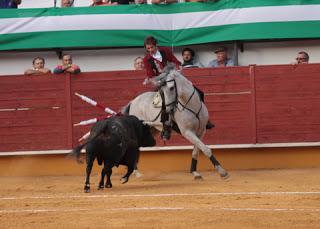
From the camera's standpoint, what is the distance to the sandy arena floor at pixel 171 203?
24.4 ft

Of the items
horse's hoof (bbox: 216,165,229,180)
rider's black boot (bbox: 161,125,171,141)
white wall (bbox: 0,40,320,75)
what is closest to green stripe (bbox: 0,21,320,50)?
white wall (bbox: 0,40,320,75)

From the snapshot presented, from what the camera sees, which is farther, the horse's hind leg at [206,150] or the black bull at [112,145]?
the horse's hind leg at [206,150]

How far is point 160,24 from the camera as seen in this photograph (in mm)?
13930

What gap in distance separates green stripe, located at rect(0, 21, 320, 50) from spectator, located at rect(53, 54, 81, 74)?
2.24 feet

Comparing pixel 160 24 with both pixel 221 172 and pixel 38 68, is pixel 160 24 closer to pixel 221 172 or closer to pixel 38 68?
pixel 38 68

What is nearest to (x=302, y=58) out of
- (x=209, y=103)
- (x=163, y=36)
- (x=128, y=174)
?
(x=209, y=103)

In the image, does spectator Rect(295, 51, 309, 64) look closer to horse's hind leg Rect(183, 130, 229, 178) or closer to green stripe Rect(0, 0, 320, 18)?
green stripe Rect(0, 0, 320, 18)

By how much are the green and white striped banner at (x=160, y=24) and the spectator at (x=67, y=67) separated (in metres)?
0.68

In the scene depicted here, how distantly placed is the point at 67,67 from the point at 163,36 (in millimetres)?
1534

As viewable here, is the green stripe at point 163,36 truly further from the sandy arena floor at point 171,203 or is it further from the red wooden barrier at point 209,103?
the sandy arena floor at point 171,203

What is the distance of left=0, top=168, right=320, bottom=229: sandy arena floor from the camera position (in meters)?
7.43

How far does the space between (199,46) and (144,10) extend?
Result: 38.3 inches

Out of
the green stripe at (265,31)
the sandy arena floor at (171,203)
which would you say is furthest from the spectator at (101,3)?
the sandy arena floor at (171,203)

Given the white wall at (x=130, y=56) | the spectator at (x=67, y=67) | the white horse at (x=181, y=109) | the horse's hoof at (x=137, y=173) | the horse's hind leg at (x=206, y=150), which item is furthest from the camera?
the white wall at (x=130, y=56)
